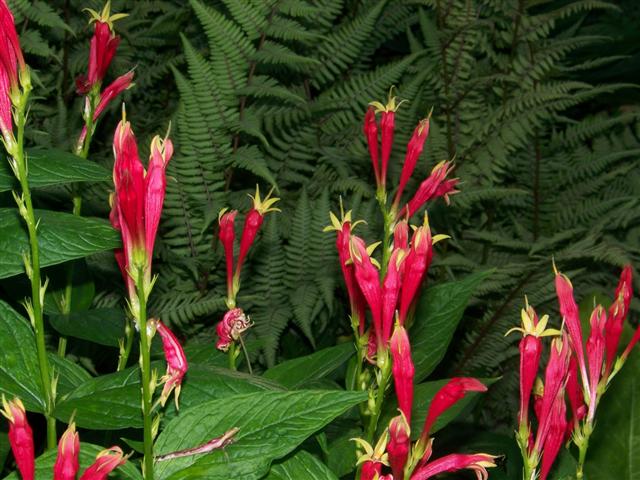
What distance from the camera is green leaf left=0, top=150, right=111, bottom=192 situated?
0.89m

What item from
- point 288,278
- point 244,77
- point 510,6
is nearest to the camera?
point 288,278

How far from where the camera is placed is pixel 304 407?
0.70 m

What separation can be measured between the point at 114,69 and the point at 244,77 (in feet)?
1.25

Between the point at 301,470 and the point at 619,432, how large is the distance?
621mm

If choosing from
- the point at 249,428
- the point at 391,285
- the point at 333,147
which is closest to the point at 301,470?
the point at 249,428

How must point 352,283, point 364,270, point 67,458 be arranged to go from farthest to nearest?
point 352,283 < point 364,270 < point 67,458

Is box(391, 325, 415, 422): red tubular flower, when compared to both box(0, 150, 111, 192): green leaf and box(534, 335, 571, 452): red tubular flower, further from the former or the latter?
box(0, 150, 111, 192): green leaf

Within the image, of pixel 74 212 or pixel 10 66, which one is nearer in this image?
pixel 10 66

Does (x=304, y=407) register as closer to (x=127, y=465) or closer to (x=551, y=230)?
(x=127, y=465)

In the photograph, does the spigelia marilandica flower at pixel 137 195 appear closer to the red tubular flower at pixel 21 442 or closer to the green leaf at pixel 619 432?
the red tubular flower at pixel 21 442

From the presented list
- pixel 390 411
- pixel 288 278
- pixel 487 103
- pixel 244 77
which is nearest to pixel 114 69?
pixel 244 77

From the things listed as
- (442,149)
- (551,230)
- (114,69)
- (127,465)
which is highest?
(127,465)

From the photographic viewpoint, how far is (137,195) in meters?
0.65

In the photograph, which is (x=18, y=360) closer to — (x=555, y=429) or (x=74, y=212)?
(x=74, y=212)
